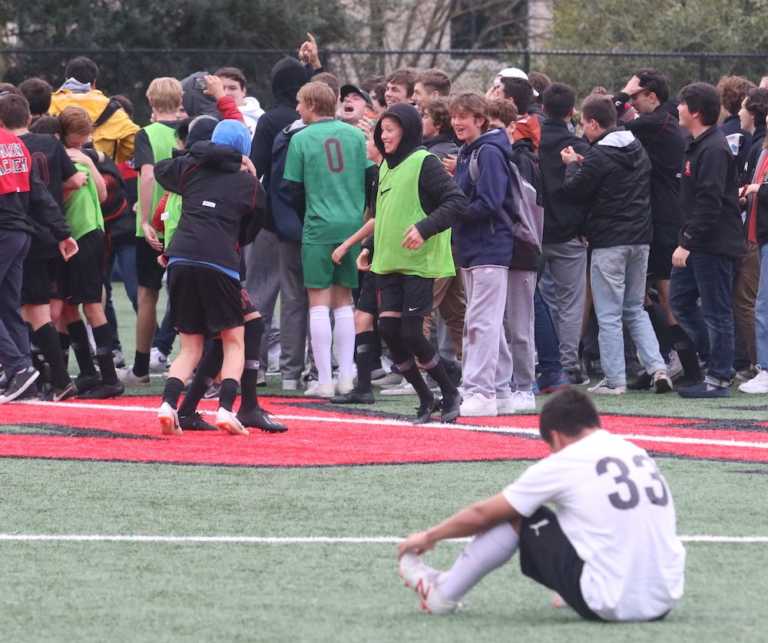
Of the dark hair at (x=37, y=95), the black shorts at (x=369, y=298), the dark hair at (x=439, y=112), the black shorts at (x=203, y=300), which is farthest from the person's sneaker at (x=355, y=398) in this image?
the dark hair at (x=37, y=95)

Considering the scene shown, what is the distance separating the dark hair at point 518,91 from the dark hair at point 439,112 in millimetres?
530

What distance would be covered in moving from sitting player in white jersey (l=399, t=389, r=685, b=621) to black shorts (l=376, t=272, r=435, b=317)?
451 cm

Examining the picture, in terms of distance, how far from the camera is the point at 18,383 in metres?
11.2

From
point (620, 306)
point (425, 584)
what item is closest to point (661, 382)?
point (620, 306)

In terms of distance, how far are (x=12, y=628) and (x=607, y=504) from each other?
194cm

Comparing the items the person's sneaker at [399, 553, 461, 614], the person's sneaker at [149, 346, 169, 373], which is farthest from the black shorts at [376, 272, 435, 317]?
the person's sneaker at [399, 553, 461, 614]

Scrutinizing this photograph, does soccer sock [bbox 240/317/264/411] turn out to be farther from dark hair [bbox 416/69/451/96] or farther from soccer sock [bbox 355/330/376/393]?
dark hair [bbox 416/69/451/96]

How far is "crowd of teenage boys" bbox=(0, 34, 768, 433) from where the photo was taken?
32.7 feet

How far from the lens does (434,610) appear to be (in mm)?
5680

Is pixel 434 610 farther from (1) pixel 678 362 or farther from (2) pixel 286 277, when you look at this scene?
(1) pixel 678 362

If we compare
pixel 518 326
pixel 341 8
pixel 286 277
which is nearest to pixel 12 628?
pixel 518 326

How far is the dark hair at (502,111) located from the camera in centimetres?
1066

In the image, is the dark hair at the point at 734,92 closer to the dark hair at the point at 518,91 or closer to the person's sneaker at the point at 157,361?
the dark hair at the point at 518,91

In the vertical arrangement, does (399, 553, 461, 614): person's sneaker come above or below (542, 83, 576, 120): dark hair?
below
